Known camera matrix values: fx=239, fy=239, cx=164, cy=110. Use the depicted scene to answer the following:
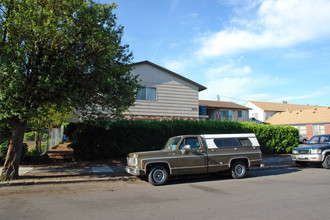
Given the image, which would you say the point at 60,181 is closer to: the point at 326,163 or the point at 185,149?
the point at 185,149

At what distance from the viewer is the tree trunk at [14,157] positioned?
8.47 metres

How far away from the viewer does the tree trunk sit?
27.8ft

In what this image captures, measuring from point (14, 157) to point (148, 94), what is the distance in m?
12.1

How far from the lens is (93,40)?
28.9ft

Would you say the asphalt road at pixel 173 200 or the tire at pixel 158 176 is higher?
the tire at pixel 158 176

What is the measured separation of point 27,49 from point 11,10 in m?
1.74

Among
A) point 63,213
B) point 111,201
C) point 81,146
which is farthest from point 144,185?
point 81,146

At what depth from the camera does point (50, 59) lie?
28.5 feet

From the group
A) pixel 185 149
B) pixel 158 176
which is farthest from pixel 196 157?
pixel 158 176

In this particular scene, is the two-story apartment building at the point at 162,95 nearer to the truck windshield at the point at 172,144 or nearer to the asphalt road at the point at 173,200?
the truck windshield at the point at 172,144

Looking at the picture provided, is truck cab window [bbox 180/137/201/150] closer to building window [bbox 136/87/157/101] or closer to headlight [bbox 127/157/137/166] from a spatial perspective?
headlight [bbox 127/157/137/166]

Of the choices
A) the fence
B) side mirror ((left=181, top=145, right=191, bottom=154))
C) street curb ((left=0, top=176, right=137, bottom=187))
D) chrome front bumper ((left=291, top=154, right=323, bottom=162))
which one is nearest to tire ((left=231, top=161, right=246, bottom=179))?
side mirror ((left=181, top=145, right=191, bottom=154))

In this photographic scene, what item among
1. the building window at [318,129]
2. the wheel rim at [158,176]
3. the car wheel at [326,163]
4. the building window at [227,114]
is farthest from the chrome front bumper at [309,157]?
the building window at [318,129]

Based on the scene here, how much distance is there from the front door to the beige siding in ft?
33.9
